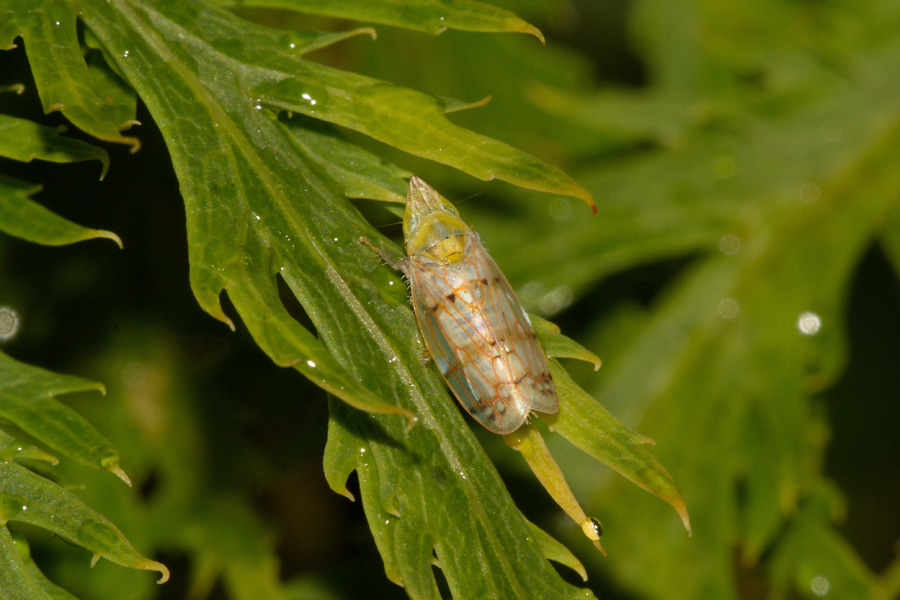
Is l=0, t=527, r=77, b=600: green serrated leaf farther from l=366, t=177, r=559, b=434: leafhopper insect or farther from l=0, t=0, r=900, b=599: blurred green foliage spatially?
l=366, t=177, r=559, b=434: leafhopper insect

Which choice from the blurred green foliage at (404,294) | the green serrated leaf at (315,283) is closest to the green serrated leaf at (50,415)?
the blurred green foliage at (404,294)

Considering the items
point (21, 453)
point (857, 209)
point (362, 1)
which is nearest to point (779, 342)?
point (857, 209)

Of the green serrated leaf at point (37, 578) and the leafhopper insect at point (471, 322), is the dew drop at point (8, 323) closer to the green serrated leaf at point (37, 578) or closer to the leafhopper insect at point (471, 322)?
the green serrated leaf at point (37, 578)

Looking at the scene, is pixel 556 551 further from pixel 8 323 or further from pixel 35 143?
pixel 8 323

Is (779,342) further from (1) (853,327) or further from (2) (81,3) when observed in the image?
(2) (81,3)

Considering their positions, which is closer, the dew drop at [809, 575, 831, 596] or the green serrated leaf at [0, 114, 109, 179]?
the green serrated leaf at [0, 114, 109, 179]

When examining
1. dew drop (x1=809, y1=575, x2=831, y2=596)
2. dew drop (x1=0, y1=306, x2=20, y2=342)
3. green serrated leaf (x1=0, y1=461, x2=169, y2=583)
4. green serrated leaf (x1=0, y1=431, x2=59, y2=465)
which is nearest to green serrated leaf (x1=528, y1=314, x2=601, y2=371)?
green serrated leaf (x1=0, y1=461, x2=169, y2=583)
